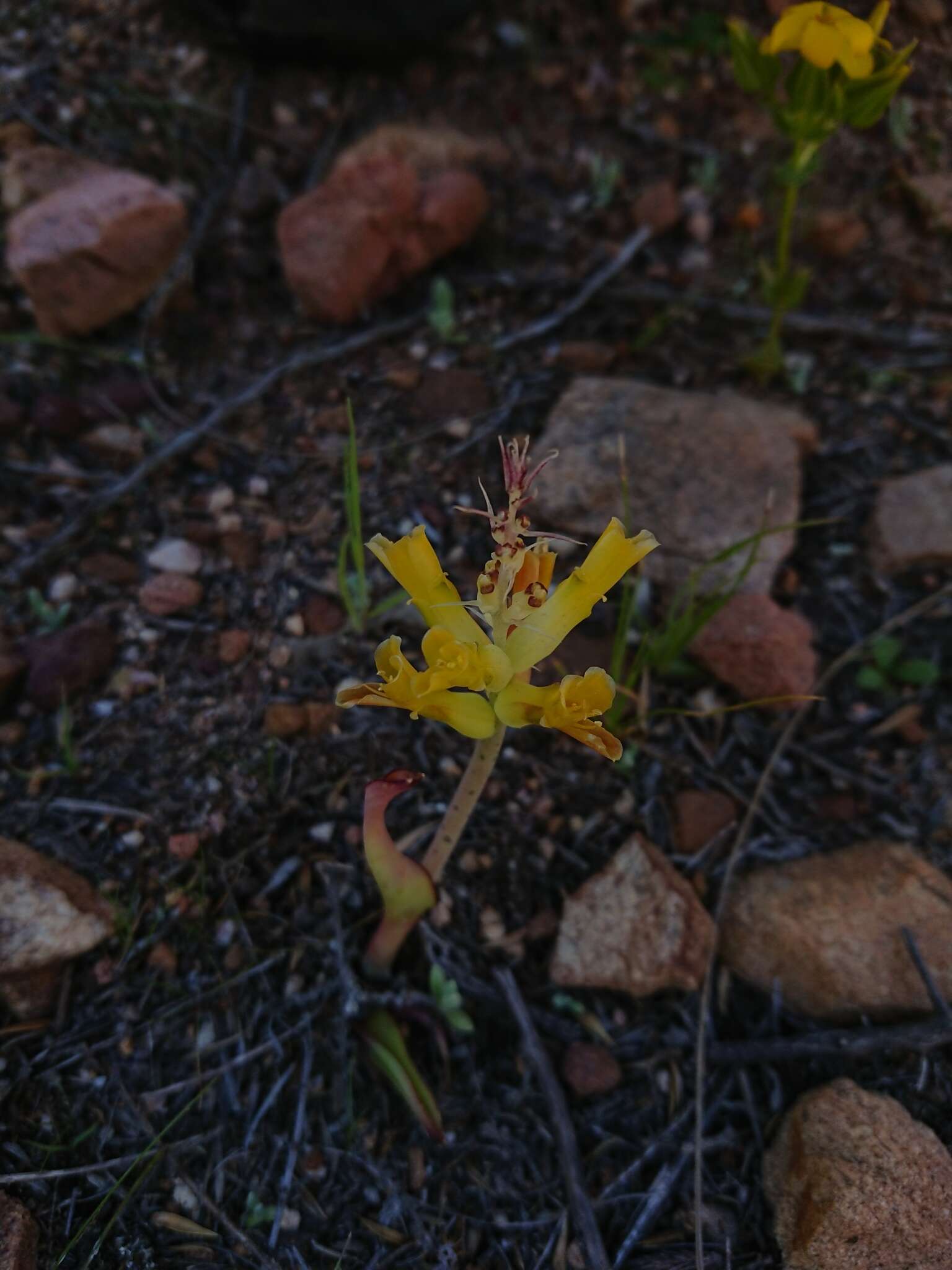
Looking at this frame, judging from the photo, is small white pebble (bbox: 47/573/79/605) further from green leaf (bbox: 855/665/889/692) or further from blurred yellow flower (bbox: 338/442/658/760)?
green leaf (bbox: 855/665/889/692)

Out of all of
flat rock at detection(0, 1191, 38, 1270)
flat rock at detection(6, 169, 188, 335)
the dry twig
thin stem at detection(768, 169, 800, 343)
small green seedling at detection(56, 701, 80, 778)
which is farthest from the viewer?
flat rock at detection(6, 169, 188, 335)

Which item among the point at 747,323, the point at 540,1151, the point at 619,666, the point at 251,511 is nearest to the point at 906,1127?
the point at 540,1151

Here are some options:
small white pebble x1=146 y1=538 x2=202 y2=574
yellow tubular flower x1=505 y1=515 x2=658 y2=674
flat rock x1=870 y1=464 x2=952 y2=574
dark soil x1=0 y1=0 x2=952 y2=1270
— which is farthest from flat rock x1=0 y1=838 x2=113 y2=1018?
flat rock x1=870 y1=464 x2=952 y2=574

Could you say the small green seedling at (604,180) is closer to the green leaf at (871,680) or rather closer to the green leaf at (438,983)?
the green leaf at (871,680)

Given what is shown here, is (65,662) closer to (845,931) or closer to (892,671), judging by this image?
(845,931)

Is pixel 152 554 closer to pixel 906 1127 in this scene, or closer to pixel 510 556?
pixel 510 556
